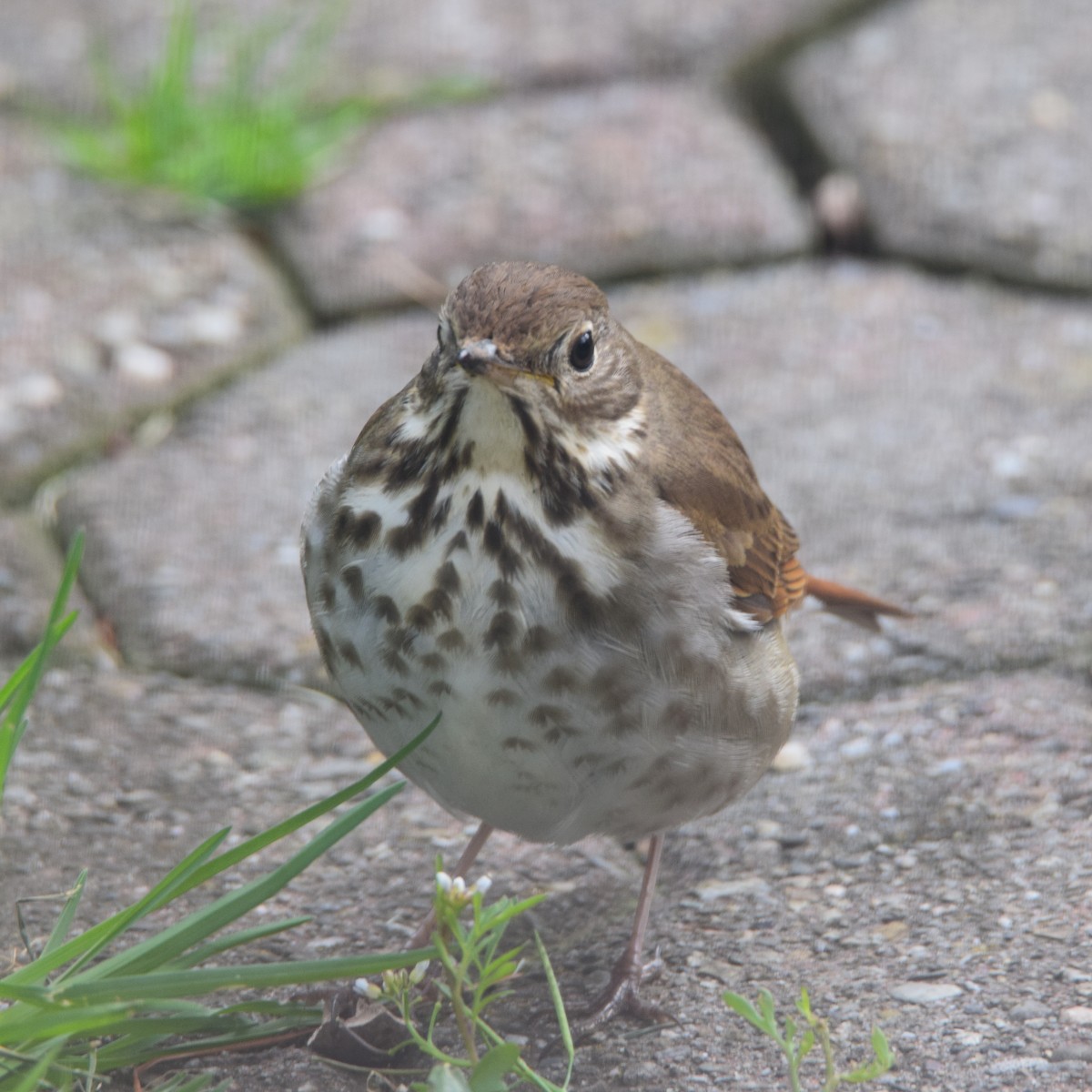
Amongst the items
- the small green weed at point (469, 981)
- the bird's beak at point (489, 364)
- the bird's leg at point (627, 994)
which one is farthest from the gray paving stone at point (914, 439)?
the small green weed at point (469, 981)

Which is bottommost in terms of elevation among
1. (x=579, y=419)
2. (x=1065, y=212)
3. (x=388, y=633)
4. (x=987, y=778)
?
(x=987, y=778)

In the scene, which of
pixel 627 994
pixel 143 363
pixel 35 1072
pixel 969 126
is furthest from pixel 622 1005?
pixel 969 126

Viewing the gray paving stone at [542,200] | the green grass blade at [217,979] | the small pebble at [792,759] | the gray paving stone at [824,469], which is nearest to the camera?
the green grass blade at [217,979]

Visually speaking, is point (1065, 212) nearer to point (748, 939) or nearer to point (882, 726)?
point (882, 726)

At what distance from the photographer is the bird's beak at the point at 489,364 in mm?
2119

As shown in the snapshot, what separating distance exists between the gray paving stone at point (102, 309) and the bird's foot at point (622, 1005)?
172 cm

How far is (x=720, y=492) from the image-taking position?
249cm

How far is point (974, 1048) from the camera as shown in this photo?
2246mm

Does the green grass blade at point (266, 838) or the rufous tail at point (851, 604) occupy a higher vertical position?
the green grass blade at point (266, 838)

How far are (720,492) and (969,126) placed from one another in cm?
254

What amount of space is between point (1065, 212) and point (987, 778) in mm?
1921

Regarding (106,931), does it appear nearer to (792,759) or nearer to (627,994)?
(627,994)

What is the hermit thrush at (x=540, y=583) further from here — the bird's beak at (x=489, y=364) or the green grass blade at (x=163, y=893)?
the green grass blade at (x=163, y=893)

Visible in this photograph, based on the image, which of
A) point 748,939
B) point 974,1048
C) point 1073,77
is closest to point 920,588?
point 748,939
